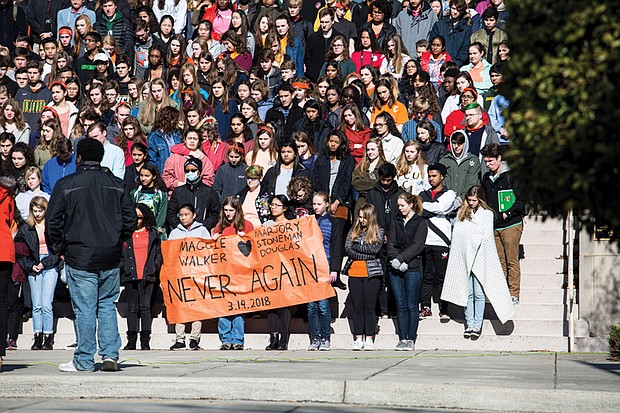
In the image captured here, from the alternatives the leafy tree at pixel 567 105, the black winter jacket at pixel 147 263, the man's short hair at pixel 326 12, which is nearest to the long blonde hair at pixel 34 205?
the black winter jacket at pixel 147 263

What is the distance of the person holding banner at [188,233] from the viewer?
15.5 meters

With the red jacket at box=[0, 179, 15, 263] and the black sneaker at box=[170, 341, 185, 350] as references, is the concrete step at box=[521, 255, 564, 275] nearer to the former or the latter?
the black sneaker at box=[170, 341, 185, 350]

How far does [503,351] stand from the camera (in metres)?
14.9

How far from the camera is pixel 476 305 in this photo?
1500cm

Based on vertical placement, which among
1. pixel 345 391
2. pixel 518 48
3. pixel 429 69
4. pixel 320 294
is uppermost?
pixel 429 69

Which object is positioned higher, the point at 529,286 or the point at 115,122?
the point at 115,122

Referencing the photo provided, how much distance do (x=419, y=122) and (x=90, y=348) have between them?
7.33 metres

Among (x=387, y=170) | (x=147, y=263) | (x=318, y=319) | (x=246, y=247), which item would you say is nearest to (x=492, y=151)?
(x=387, y=170)

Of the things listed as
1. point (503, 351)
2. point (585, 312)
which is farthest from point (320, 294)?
point (585, 312)

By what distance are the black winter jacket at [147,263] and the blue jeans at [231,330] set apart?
112 cm

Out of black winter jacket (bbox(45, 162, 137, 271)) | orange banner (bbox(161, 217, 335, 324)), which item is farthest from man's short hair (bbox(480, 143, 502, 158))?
black winter jacket (bbox(45, 162, 137, 271))

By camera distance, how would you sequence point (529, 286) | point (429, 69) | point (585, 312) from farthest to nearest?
1. point (429, 69)
2. point (529, 286)
3. point (585, 312)

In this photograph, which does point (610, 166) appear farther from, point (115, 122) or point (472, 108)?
point (115, 122)

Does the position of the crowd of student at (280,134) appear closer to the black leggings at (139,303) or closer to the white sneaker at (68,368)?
the black leggings at (139,303)
